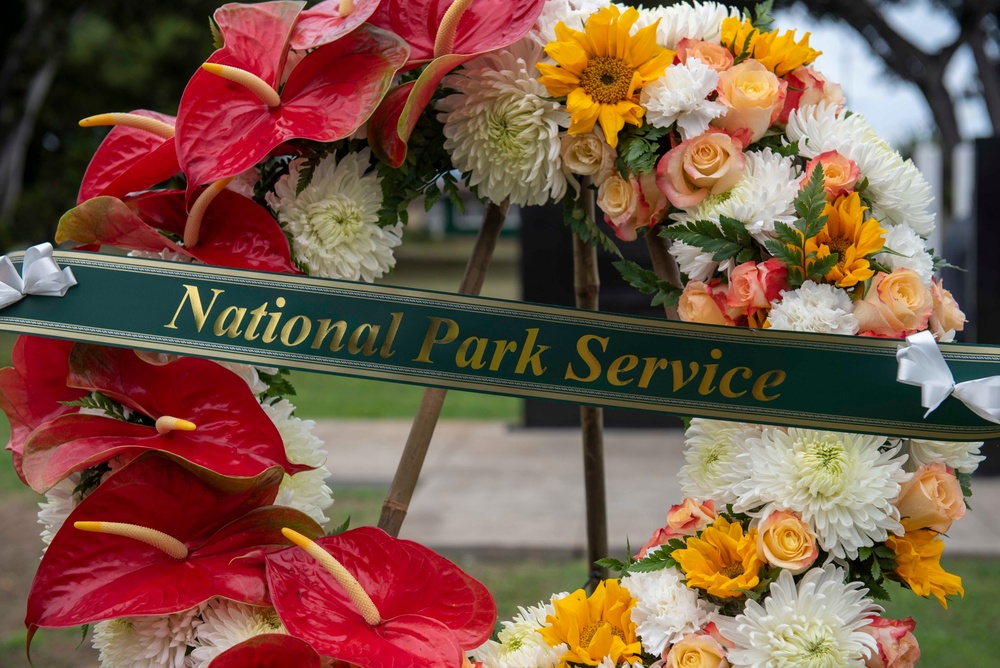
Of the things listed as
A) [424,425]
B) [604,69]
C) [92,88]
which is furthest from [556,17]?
[92,88]

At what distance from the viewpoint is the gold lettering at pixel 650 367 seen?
109 cm

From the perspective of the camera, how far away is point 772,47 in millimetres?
1172

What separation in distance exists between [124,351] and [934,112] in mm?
9300

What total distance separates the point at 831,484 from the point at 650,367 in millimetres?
227

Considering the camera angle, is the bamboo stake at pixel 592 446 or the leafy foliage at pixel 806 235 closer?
the leafy foliage at pixel 806 235

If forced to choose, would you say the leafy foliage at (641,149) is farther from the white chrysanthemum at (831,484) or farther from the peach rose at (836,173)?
the white chrysanthemum at (831,484)

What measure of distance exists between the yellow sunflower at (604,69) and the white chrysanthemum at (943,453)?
1.60ft

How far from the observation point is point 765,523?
104cm

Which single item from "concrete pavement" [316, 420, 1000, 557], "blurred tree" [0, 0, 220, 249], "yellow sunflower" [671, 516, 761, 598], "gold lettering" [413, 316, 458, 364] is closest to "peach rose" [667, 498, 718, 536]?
"yellow sunflower" [671, 516, 761, 598]

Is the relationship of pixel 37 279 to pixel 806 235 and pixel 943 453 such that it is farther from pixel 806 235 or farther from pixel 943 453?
pixel 943 453

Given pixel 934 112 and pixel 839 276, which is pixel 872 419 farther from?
pixel 934 112

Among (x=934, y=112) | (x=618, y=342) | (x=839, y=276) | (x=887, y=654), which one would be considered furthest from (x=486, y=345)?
(x=934, y=112)

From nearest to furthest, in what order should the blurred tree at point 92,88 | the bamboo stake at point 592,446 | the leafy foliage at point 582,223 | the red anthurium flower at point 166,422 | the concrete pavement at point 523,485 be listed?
the red anthurium flower at point 166,422
the leafy foliage at point 582,223
the bamboo stake at point 592,446
the concrete pavement at point 523,485
the blurred tree at point 92,88

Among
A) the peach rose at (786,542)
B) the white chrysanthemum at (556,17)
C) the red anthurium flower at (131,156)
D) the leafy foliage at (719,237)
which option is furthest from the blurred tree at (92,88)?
the peach rose at (786,542)
